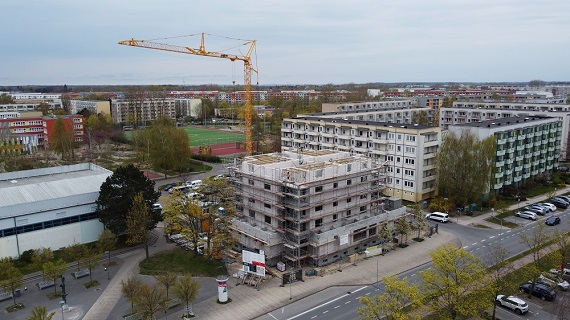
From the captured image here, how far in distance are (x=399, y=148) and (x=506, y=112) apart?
35.2 m

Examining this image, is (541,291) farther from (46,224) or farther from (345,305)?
(46,224)

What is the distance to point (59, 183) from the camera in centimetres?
3869

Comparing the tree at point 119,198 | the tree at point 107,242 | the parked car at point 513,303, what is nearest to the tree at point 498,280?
the parked car at point 513,303

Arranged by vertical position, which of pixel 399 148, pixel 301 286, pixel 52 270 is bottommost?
pixel 301 286

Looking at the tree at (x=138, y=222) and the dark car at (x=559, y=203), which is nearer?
the tree at (x=138, y=222)

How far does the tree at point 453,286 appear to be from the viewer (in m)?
22.2

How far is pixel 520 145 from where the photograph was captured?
53062mm

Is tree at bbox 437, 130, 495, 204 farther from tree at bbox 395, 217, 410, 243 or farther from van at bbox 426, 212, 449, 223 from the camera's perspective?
tree at bbox 395, 217, 410, 243

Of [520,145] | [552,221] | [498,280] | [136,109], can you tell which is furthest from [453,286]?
[136,109]

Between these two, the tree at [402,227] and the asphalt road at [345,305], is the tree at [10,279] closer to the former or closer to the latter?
the asphalt road at [345,305]

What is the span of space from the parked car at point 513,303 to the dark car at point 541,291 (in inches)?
75.1

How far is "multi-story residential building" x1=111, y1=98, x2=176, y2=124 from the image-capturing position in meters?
127

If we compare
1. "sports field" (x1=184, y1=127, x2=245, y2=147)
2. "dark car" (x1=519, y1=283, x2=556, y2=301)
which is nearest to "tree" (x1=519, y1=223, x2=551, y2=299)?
"dark car" (x1=519, y1=283, x2=556, y2=301)

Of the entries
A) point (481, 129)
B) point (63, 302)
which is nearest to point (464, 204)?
point (481, 129)
